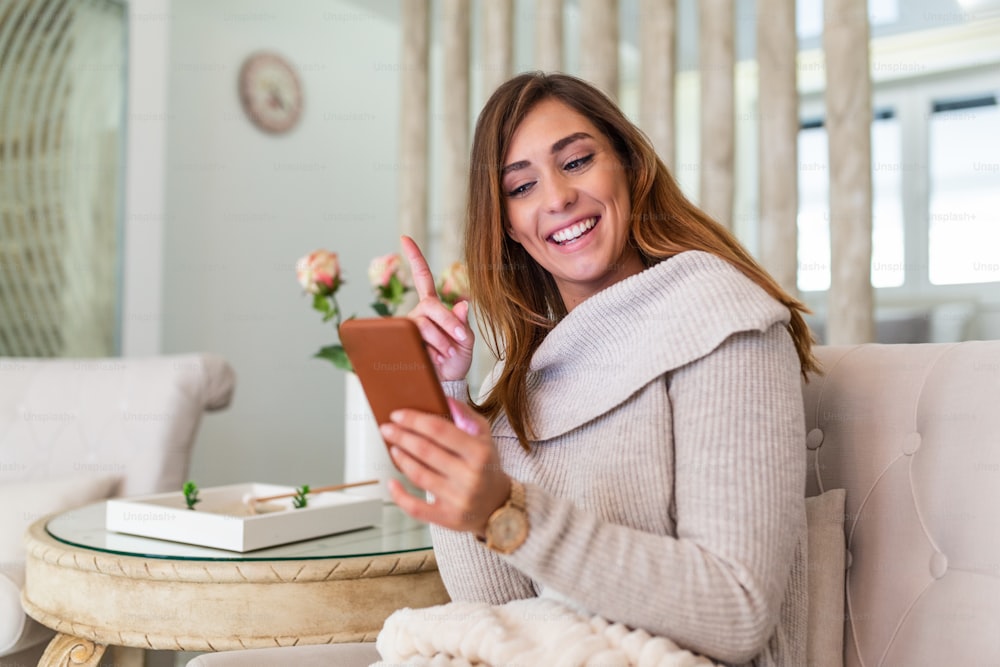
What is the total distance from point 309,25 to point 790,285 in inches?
118

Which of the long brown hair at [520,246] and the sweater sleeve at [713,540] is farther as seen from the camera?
the long brown hair at [520,246]

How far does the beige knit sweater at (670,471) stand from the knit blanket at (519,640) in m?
0.02

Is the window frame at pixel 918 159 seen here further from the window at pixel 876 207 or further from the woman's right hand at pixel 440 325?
the woman's right hand at pixel 440 325

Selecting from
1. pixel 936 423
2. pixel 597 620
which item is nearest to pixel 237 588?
pixel 597 620

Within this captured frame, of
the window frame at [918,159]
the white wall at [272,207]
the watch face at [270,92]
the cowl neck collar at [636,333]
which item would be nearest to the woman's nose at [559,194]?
the cowl neck collar at [636,333]

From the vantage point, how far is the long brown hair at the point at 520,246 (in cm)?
122

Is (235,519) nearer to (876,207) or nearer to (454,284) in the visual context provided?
(454,284)

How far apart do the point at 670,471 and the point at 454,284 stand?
1.09 m

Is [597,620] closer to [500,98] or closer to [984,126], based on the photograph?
[500,98]

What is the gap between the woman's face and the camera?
4.25ft

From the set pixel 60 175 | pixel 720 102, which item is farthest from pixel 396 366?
pixel 60 175

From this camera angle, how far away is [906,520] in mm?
1083

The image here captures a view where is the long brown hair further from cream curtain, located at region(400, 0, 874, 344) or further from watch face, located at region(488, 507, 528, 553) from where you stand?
cream curtain, located at region(400, 0, 874, 344)

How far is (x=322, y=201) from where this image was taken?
4.70m
